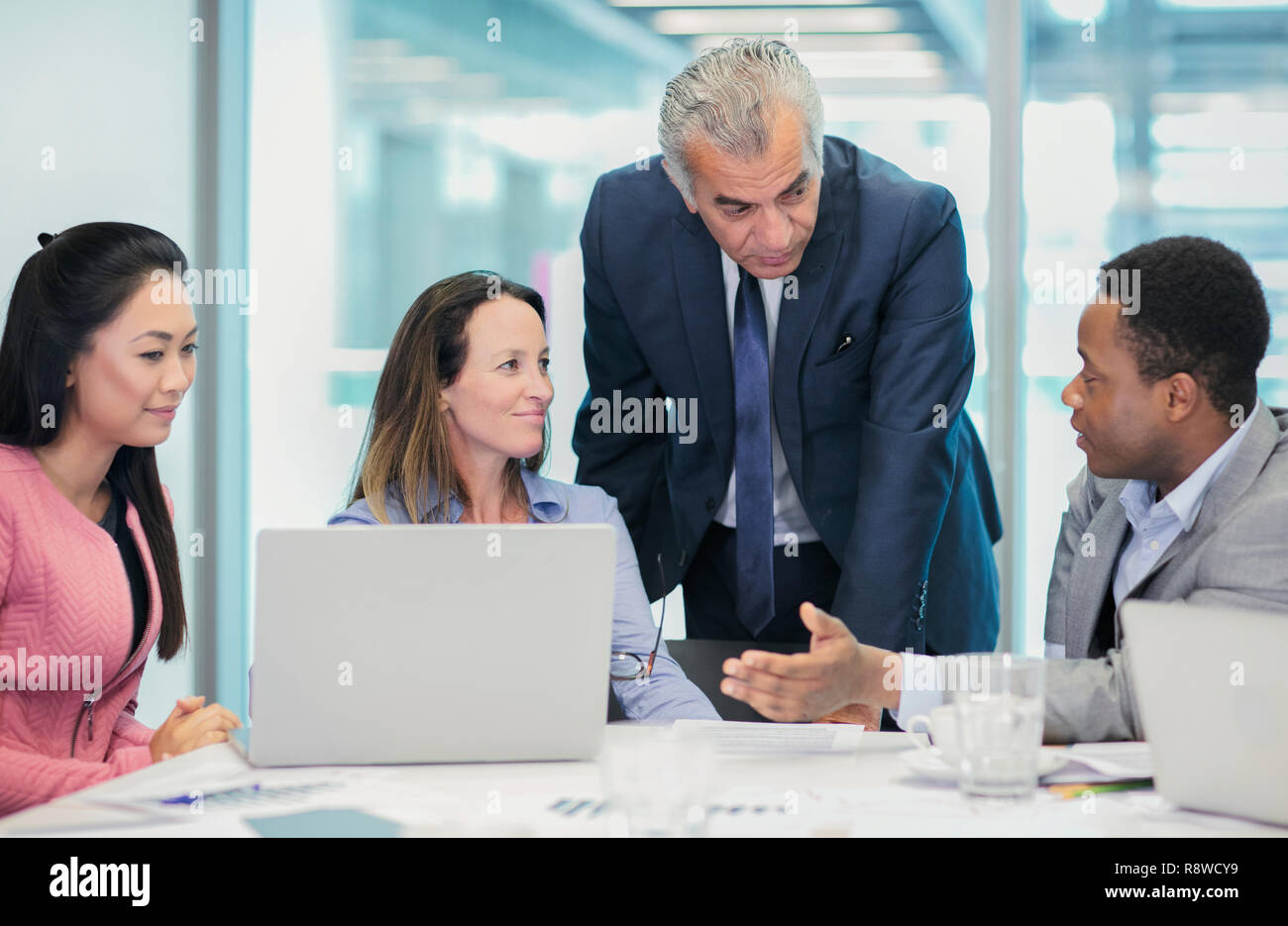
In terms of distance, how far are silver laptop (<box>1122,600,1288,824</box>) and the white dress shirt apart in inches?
43.2

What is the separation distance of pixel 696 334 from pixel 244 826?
132 centimetres

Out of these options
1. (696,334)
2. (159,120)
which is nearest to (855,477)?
(696,334)

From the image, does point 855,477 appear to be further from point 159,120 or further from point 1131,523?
point 159,120

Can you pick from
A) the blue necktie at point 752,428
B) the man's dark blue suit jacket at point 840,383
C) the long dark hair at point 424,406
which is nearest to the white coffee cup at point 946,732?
the man's dark blue suit jacket at point 840,383

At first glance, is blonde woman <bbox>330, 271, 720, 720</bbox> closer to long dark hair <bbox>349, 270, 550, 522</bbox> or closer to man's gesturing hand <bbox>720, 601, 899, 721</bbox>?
long dark hair <bbox>349, 270, 550, 522</bbox>

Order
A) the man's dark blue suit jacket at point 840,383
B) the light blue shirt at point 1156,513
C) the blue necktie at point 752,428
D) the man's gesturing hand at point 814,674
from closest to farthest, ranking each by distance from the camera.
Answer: the man's gesturing hand at point 814,674 → the light blue shirt at point 1156,513 → the man's dark blue suit jacket at point 840,383 → the blue necktie at point 752,428

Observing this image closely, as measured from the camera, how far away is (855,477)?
2.22 meters

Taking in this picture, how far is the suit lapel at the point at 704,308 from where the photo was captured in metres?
2.19

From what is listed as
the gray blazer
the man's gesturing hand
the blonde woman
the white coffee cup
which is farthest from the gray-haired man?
the white coffee cup

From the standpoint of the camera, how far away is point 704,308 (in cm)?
219

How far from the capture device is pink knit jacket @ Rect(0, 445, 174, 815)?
178 cm

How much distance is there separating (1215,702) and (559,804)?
61cm

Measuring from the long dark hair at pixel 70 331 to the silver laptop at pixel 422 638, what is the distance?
83cm

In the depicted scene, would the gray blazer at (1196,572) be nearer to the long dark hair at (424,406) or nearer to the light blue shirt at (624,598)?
the light blue shirt at (624,598)
